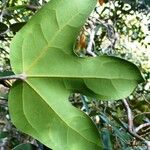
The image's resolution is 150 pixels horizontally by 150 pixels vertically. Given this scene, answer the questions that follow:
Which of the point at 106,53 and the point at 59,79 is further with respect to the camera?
the point at 106,53

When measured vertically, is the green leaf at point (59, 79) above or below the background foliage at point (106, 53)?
above

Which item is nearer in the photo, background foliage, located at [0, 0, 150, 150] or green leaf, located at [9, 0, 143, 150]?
green leaf, located at [9, 0, 143, 150]

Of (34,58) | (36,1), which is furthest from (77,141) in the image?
(36,1)

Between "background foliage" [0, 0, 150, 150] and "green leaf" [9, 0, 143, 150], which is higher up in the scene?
"green leaf" [9, 0, 143, 150]

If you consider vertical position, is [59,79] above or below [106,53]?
above

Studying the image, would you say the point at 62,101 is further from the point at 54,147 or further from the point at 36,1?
the point at 36,1
